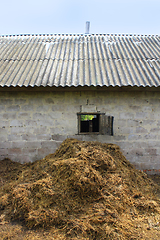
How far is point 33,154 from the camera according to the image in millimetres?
5613

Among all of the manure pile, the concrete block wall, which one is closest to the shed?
the concrete block wall

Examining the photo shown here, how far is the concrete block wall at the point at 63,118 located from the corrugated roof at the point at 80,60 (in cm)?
45

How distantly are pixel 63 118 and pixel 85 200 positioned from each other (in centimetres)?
268

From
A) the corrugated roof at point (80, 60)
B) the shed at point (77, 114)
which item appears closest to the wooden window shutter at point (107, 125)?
the shed at point (77, 114)

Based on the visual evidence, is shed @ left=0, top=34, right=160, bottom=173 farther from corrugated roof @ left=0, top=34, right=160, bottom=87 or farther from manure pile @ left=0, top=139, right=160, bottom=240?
manure pile @ left=0, top=139, right=160, bottom=240

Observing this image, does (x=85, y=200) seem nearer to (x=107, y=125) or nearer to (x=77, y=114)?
(x=107, y=125)

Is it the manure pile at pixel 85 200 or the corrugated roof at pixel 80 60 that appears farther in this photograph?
the corrugated roof at pixel 80 60

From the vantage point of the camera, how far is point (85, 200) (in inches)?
138

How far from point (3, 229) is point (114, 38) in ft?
26.4

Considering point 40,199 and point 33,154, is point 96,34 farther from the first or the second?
point 40,199

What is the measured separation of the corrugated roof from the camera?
531 centimetres

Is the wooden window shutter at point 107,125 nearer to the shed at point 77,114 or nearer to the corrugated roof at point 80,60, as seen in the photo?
the shed at point 77,114

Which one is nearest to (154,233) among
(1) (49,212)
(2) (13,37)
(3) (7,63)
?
(1) (49,212)

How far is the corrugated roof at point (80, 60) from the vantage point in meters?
5.31
